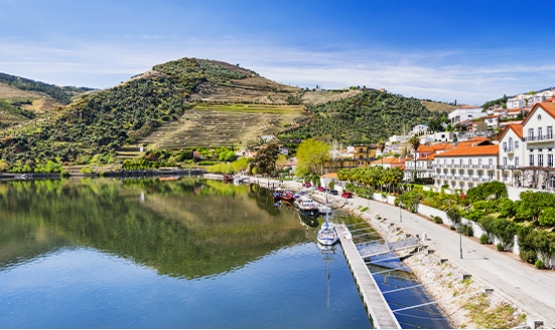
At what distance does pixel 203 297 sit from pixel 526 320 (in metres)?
18.2

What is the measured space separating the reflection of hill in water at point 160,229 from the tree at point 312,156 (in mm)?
18353

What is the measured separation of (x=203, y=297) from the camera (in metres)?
28.8

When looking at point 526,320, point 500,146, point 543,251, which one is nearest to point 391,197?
point 500,146

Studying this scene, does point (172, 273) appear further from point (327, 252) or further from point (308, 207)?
point (308, 207)

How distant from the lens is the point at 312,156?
104 meters

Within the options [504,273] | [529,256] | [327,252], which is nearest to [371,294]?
[504,273]

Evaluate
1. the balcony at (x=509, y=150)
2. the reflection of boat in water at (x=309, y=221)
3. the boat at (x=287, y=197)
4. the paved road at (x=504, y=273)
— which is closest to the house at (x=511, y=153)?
the balcony at (x=509, y=150)

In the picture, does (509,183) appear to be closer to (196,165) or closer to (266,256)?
(266,256)

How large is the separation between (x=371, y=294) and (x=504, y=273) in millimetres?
7319

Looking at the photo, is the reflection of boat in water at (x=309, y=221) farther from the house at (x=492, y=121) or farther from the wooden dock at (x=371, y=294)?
the house at (x=492, y=121)

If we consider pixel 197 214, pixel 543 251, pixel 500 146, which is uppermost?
pixel 500 146

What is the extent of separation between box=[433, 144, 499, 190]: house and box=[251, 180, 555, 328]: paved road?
1867cm

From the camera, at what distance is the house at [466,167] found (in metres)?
53.0

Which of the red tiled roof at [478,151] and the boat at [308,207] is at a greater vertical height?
the red tiled roof at [478,151]
